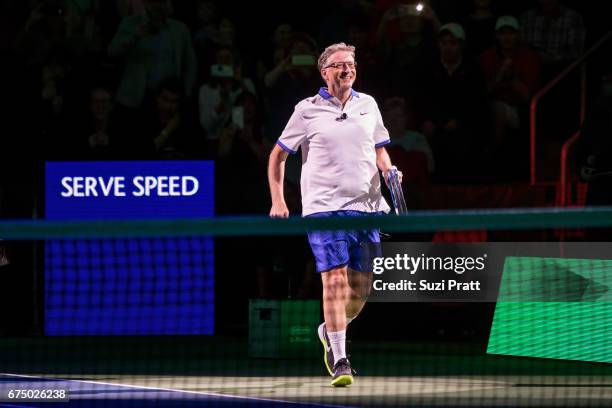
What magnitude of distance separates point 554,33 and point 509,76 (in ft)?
2.70

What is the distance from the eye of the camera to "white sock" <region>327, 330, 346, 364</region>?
357 inches

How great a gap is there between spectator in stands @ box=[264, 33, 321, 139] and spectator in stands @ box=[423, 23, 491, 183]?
48.3 inches

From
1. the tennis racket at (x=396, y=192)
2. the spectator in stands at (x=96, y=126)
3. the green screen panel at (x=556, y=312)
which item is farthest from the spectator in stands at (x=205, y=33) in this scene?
the tennis racket at (x=396, y=192)

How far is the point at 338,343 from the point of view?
9.07 meters

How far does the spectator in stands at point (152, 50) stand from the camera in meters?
14.9

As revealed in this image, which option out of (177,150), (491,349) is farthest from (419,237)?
(177,150)

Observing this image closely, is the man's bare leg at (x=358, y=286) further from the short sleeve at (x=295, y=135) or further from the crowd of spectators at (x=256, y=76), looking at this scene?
the crowd of spectators at (x=256, y=76)

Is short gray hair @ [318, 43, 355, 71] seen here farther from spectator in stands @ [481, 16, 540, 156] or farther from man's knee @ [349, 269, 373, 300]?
spectator in stands @ [481, 16, 540, 156]

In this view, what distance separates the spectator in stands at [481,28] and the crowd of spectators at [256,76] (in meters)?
0.02

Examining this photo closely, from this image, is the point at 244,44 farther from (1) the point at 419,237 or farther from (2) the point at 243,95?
(1) the point at 419,237

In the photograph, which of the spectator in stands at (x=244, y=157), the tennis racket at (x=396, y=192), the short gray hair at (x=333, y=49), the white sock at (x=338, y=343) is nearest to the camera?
the tennis racket at (x=396, y=192)

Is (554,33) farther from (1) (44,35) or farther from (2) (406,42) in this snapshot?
(1) (44,35)

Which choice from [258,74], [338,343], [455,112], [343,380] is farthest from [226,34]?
[343,380]

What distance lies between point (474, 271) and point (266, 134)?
121 inches
